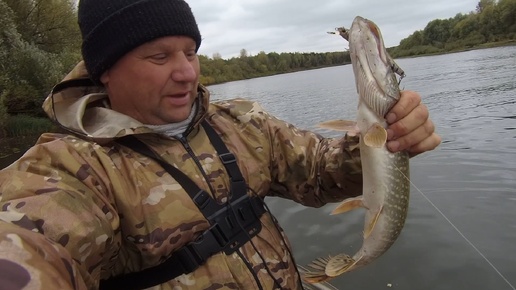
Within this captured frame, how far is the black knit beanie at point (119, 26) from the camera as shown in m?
2.13

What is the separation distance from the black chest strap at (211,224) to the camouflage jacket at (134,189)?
3 cm

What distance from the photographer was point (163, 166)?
200 centimetres

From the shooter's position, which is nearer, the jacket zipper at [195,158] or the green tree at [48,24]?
the jacket zipper at [195,158]

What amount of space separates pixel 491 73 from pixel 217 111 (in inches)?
938

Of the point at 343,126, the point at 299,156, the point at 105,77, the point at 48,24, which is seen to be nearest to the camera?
the point at 105,77

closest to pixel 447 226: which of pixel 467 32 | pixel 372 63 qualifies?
pixel 372 63

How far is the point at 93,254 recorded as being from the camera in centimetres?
160

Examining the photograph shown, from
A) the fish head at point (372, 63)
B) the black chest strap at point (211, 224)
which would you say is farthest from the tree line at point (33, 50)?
the black chest strap at point (211, 224)

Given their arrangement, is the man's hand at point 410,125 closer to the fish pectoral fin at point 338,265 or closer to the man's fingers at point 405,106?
the man's fingers at point 405,106

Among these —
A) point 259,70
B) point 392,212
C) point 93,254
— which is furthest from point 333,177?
point 259,70

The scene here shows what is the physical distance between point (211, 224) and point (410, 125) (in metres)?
1.13

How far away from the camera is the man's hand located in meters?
2.10

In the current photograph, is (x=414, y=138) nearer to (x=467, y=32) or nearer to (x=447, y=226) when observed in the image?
(x=447, y=226)

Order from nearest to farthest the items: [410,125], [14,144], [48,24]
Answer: [410,125] → [14,144] → [48,24]
